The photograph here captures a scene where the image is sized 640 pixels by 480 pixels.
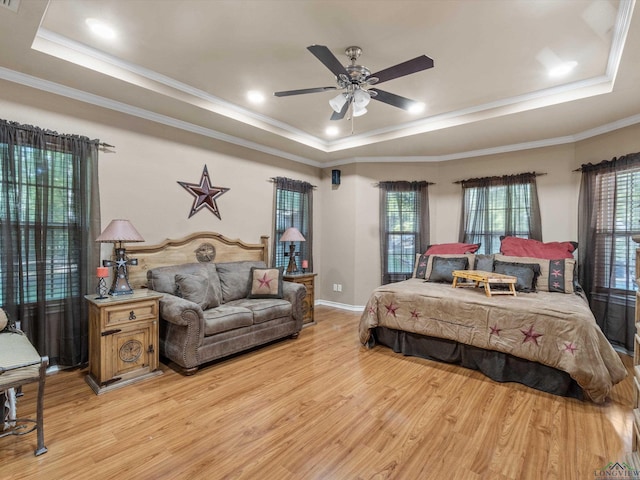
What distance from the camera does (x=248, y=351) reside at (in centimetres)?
347

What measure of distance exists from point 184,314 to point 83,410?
3.03 feet

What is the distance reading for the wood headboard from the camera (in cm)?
338

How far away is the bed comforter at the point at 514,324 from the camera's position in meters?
2.40

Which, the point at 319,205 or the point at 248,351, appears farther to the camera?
the point at 319,205

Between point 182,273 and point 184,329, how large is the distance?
0.78 m

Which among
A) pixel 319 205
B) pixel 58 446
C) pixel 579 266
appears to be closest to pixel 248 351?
pixel 58 446

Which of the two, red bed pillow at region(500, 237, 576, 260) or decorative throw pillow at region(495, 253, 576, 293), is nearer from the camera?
decorative throw pillow at region(495, 253, 576, 293)

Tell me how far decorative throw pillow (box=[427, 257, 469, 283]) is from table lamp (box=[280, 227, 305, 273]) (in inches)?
72.7

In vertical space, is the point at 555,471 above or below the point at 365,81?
below

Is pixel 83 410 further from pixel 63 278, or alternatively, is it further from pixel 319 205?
pixel 319 205

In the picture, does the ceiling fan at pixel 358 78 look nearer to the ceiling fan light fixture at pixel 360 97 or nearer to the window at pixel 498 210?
the ceiling fan light fixture at pixel 360 97

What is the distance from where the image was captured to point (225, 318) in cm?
309

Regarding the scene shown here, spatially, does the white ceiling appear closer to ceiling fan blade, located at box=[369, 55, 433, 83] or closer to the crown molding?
the crown molding

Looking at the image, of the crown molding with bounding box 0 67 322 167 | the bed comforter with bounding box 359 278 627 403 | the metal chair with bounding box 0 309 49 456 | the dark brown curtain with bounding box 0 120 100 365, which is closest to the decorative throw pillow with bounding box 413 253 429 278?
the bed comforter with bounding box 359 278 627 403
